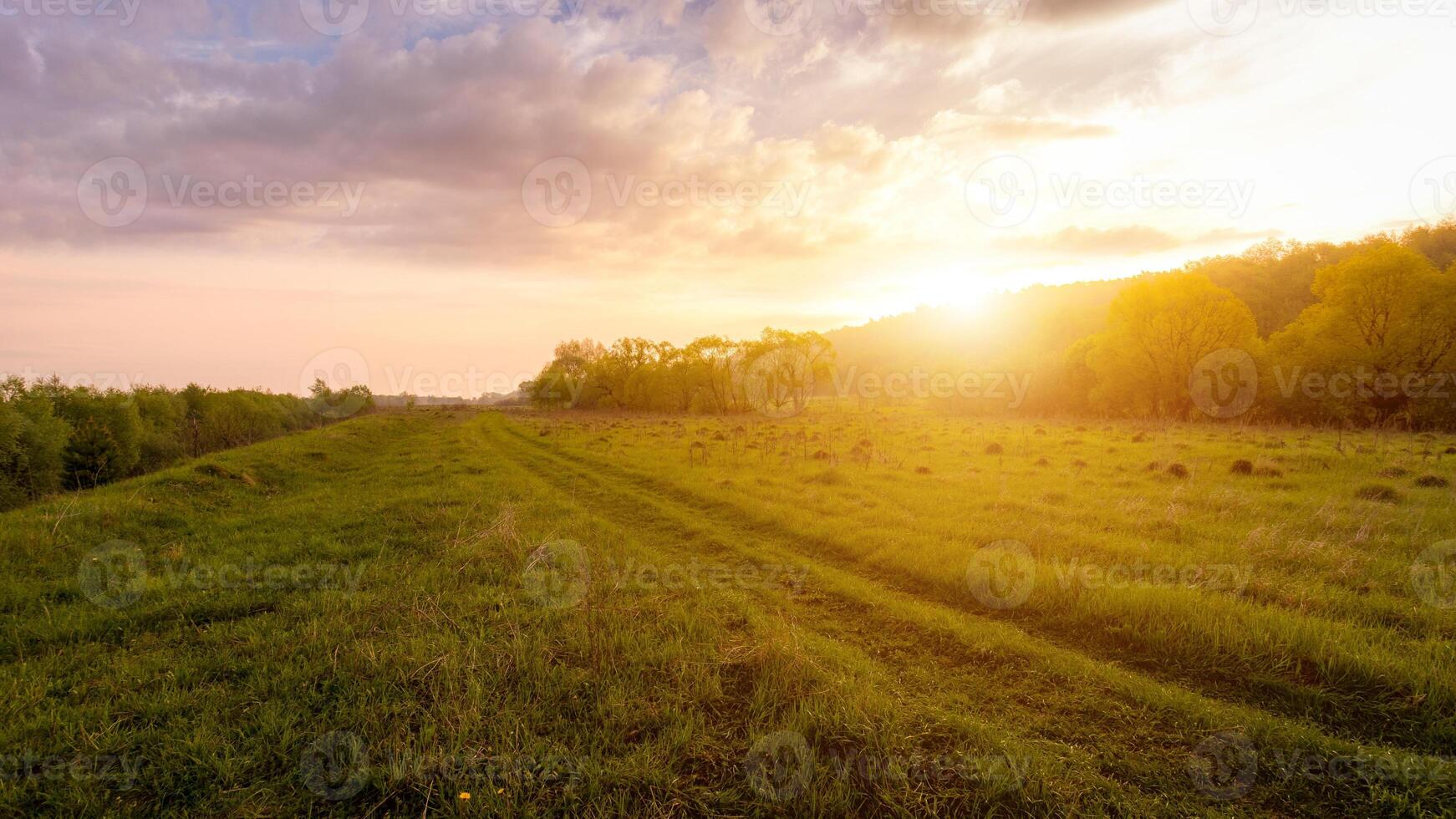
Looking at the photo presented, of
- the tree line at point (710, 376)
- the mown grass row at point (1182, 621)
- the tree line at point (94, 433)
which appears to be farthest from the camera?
the tree line at point (710, 376)

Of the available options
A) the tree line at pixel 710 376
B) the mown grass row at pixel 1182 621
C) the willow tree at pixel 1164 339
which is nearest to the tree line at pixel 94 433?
the mown grass row at pixel 1182 621

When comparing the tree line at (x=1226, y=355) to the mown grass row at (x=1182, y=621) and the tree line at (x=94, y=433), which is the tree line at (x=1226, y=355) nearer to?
the mown grass row at (x=1182, y=621)

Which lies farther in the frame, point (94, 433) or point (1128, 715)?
point (94, 433)

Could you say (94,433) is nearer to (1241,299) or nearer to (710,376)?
(710,376)

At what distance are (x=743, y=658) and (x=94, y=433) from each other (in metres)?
27.8

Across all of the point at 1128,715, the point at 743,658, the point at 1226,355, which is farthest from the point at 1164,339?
the point at 743,658

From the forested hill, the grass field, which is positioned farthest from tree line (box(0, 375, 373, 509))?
the forested hill

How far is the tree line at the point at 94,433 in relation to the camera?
15.8m

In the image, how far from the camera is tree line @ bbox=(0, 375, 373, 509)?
1584cm

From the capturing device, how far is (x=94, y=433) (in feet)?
64.8

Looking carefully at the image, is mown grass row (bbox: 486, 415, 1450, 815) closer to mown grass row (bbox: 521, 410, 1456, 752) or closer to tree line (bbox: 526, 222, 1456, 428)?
mown grass row (bbox: 521, 410, 1456, 752)

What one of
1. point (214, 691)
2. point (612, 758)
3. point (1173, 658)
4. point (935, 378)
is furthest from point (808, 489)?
point (935, 378)

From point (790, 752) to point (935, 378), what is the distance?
6266 cm

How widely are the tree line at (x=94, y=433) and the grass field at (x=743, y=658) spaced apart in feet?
24.0
